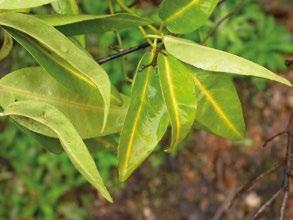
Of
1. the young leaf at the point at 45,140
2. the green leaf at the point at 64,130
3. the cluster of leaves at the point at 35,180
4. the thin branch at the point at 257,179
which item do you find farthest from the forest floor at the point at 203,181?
the green leaf at the point at 64,130

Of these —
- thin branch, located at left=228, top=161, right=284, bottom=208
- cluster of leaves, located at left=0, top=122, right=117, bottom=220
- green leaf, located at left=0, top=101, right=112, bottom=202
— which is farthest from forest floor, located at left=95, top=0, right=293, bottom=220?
green leaf, located at left=0, top=101, right=112, bottom=202

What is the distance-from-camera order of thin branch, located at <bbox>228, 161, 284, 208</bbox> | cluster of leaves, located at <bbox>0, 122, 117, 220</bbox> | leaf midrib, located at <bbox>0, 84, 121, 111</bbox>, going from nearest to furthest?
leaf midrib, located at <bbox>0, 84, 121, 111</bbox> < thin branch, located at <bbox>228, 161, 284, 208</bbox> < cluster of leaves, located at <bbox>0, 122, 117, 220</bbox>

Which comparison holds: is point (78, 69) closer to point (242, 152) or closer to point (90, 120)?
point (90, 120)

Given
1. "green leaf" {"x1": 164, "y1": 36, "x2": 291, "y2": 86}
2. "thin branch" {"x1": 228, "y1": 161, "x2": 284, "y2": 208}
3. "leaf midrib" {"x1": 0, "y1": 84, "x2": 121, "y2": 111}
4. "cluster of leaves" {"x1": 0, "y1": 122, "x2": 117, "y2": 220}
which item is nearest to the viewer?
"green leaf" {"x1": 164, "y1": 36, "x2": 291, "y2": 86}

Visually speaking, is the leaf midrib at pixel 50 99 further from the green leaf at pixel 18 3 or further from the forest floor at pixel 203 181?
the forest floor at pixel 203 181

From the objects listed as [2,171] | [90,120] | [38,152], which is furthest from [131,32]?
[90,120]

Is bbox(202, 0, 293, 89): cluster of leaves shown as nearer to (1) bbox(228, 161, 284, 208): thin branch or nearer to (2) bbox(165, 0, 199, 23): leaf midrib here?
(1) bbox(228, 161, 284, 208): thin branch
